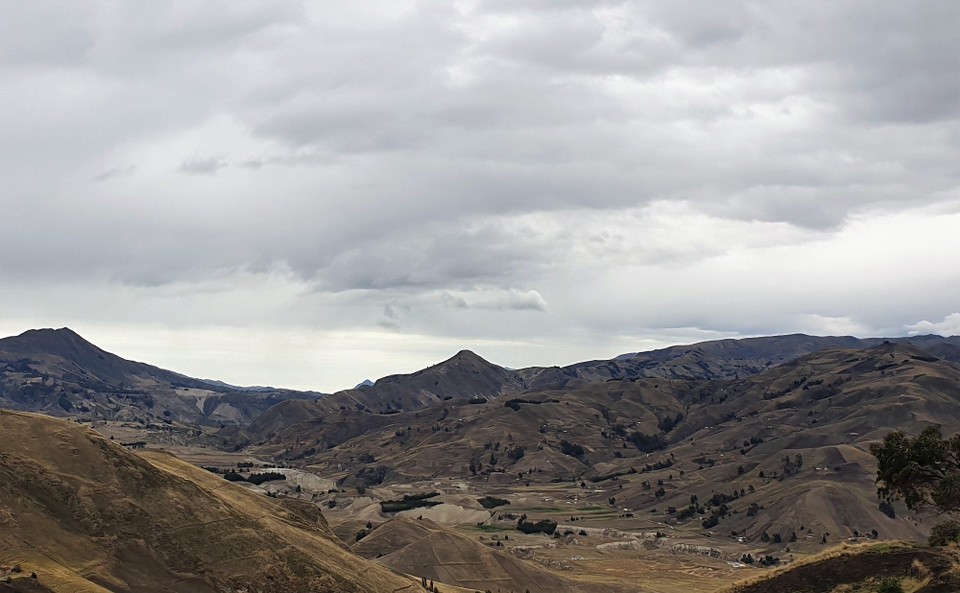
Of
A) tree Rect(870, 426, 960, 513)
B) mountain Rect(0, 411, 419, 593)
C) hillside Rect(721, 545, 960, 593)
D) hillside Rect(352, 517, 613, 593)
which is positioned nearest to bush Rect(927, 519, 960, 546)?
hillside Rect(721, 545, 960, 593)

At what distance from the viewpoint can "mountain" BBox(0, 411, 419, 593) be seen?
52.4 metres

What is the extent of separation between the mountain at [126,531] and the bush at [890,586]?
130 ft

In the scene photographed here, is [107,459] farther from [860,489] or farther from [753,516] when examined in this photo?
[860,489]

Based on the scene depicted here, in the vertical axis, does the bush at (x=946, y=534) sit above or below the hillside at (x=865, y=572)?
above

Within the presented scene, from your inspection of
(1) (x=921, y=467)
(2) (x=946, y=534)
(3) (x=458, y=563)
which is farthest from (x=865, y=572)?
(3) (x=458, y=563)

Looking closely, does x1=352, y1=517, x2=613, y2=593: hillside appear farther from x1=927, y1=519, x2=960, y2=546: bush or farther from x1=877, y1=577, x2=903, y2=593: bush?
x1=877, y1=577, x2=903, y2=593: bush

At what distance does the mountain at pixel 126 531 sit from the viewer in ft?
172

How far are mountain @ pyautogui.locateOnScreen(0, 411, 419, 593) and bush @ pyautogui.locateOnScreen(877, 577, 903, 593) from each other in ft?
130

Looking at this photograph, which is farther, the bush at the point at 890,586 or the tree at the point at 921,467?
the tree at the point at 921,467

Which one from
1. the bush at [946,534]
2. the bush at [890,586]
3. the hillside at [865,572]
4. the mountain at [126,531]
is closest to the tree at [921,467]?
the bush at [946,534]

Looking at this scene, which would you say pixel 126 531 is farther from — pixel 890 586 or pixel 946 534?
pixel 946 534

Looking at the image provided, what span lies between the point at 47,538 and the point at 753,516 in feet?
589

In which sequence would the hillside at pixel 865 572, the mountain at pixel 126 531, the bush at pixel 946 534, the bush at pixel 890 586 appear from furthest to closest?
the mountain at pixel 126 531
the bush at pixel 946 534
the hillside at pixel 865 572
the bush at pixel 890 586

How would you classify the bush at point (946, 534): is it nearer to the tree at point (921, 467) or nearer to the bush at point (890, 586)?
the tree at point (921, 467)
